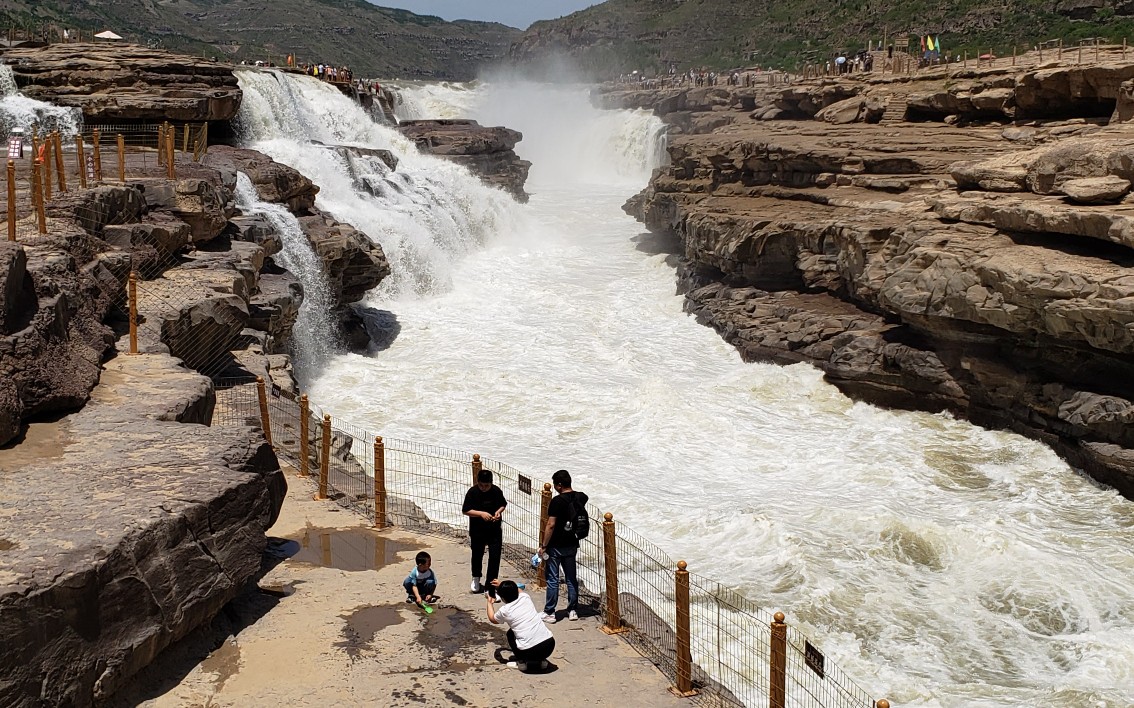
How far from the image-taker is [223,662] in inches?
285

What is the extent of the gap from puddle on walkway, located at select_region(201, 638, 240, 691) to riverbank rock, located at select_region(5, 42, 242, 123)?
19.5 meters

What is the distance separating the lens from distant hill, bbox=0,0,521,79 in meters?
81.0

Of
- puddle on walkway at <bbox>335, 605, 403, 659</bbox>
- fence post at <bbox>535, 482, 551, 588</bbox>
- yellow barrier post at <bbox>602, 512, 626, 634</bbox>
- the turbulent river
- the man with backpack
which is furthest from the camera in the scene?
the turbulent river

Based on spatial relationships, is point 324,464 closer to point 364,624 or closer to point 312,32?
point 364,624

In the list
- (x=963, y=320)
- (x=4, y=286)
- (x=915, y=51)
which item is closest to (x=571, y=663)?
(x=4, y=286)

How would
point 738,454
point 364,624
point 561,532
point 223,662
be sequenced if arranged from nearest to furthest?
point 223,662
point 364,624
point 561,532
point 738,454

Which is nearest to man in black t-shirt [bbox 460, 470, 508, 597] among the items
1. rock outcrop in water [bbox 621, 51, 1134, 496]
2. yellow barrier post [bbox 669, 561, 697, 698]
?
yellow barrier post [bbox 669, 561, 697, 698]

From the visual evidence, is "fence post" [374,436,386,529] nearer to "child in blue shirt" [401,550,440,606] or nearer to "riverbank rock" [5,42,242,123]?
"child in blue shirt" [401,550,440,606]

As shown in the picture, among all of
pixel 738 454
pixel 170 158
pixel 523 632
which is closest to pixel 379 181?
pixel 170 158

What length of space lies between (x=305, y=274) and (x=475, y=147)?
1562 cm

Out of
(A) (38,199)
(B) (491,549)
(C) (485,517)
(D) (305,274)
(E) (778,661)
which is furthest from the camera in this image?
(D) (305,274)

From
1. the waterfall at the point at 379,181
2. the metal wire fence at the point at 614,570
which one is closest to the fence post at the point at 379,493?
the metal wire fence at the point at 614,570

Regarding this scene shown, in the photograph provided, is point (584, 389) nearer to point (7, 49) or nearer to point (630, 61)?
point (7, 49)

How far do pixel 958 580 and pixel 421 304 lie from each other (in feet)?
50.8
